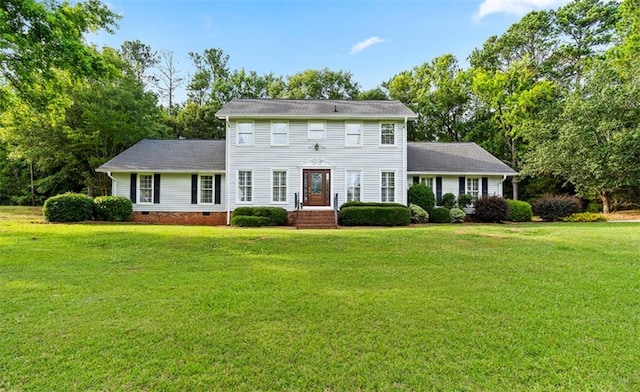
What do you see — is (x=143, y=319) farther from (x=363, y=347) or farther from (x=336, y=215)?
(x=336, y=215)

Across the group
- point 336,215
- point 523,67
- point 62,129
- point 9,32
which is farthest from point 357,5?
point 62,129

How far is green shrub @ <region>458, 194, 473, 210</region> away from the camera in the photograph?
1825cm

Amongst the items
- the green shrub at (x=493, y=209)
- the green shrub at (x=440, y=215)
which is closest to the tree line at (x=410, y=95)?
the green shrub at (x=493, y=209)

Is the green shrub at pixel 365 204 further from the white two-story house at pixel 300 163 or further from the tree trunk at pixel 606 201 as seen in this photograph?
the tree trunk at pixel 606 201

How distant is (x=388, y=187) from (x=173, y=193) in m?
11.4

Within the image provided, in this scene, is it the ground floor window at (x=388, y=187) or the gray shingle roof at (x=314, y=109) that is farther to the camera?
the ground floor window at (x=388, y=187)

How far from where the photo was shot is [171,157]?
1919cm

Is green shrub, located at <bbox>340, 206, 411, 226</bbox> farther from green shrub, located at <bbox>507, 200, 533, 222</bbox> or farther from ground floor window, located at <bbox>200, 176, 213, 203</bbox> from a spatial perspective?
ground floor window, located at <bbox>200, 176, 213, 203</bbox>

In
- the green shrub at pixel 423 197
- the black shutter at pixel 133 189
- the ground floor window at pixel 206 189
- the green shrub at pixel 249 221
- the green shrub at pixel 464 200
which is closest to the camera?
the green shrub at pixel 249 221

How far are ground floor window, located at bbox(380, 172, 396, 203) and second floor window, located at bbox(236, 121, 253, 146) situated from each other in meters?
7.08

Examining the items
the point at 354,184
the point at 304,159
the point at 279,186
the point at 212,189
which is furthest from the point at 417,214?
the point at 212,189

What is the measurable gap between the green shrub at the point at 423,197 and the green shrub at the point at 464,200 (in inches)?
71.0

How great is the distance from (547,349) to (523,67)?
99.7 ft

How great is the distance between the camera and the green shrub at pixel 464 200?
59.9ft
